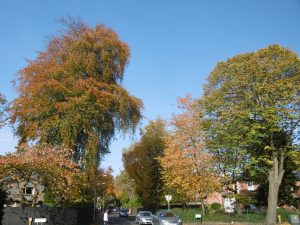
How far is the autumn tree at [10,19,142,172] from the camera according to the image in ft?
98.6

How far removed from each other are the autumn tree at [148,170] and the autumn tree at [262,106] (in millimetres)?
19912

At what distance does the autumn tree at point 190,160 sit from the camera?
39875mm

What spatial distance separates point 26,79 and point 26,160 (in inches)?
412

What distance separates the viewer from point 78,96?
3070 cm

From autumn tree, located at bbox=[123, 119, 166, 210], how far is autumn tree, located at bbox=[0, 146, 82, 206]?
88.9ft

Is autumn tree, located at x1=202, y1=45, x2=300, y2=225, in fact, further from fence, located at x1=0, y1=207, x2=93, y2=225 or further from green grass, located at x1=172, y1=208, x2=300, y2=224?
fence, located at x1=0, y1=207, x2=93, y2=225

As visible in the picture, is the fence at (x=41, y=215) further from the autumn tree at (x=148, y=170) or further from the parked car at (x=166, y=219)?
the autumn tree at (x=148, y=170)

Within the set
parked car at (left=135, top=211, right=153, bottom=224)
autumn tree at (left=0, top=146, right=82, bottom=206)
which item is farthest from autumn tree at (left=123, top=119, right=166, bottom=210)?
autumn tree at (left=0, top=146, right=82, bottom=206)

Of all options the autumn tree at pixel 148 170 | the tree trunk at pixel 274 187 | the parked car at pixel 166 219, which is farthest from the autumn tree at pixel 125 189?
the tree trunk at pixel 274 187

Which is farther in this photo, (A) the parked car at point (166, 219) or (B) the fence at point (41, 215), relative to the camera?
(A) the parked car at point (166, 219)

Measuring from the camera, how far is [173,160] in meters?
41.2

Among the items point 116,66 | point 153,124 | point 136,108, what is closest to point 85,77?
point 116,66

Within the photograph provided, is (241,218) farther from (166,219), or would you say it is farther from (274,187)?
(166,219)

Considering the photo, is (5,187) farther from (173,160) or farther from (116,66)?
(173,160)
